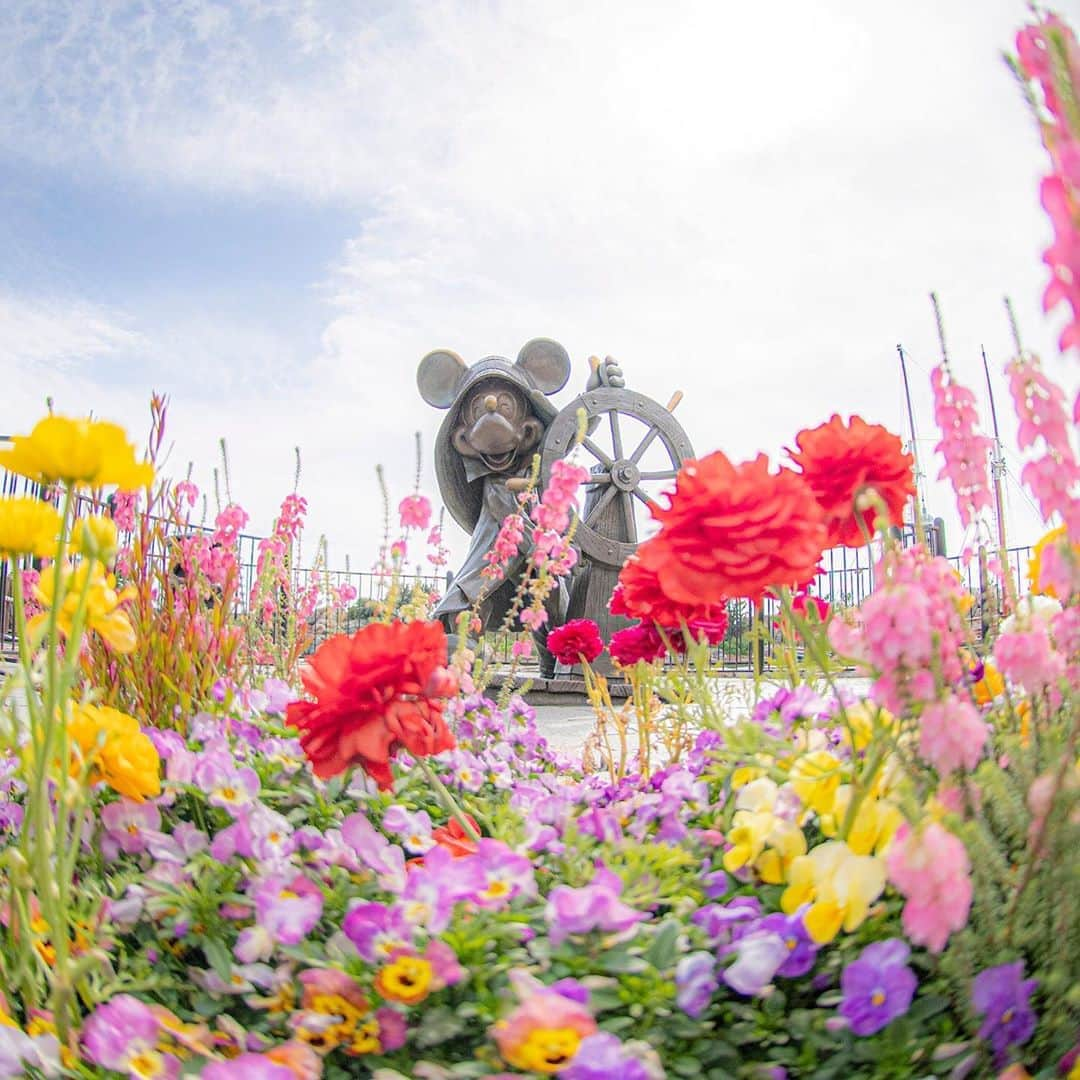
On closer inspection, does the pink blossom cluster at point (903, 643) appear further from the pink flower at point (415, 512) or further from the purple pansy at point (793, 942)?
the pink flower at point (415, 512)

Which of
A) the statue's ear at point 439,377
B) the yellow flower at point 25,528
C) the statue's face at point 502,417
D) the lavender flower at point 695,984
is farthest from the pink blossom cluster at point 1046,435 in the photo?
the statue's ear at point 439,377

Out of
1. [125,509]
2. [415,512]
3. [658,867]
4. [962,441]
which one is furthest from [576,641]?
[962,441]

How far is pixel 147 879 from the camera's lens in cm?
98

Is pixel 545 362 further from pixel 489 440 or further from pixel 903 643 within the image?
pixel 903 643

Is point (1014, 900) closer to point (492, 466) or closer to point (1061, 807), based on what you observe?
point (1061, 807)

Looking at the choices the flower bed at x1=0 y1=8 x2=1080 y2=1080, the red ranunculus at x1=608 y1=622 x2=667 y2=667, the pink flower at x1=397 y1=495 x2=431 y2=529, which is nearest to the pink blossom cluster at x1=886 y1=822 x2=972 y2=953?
the flower bed at x1=0 y1=8 x2=1080 y2=1080

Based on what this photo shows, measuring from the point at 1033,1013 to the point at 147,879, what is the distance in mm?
869

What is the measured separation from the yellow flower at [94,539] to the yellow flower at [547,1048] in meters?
0.51

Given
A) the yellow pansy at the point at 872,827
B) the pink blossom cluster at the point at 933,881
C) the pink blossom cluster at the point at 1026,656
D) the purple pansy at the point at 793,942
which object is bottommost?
the purple pansy at the point at 793,942

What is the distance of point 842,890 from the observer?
73 centimetres

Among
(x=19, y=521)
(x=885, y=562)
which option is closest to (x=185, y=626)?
(x=19, y=521)

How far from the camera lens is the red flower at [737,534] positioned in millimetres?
814

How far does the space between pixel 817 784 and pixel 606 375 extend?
16.8 feet

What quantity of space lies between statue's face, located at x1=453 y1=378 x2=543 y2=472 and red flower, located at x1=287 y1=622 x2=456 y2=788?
4414 mm
